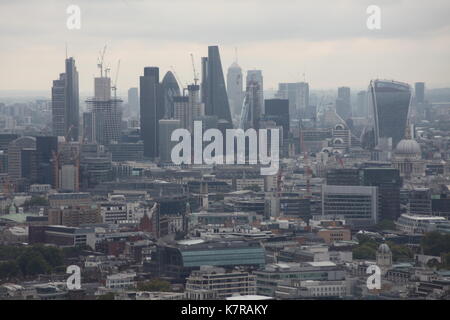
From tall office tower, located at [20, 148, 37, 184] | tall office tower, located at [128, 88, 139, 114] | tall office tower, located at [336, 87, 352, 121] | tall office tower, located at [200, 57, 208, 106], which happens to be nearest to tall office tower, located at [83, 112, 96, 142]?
tall office tower, located at [128, 88, 139, 114]

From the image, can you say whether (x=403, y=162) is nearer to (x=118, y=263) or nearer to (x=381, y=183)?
(x=381, y=183)

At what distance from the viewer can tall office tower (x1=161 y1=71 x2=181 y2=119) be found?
44.9 metres

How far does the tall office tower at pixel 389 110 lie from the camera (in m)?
42.3

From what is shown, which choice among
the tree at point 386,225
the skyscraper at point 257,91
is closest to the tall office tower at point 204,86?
the skyscraper at point 257,91

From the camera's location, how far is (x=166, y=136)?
42.2 metres

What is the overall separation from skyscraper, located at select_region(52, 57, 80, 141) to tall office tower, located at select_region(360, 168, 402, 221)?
14.2 meters

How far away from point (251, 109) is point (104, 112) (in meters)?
4.72

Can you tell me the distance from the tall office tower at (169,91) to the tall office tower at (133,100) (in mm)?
928

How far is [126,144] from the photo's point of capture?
4316 centimetres

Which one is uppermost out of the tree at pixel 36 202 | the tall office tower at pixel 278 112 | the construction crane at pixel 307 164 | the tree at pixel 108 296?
the tall office tower at pixel 278 112

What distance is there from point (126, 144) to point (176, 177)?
819 cm

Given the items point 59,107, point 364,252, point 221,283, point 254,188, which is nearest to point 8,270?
point 221,283

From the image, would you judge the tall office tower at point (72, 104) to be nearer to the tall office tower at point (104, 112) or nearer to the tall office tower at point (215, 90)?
the tall office tower at point (104, 112)
